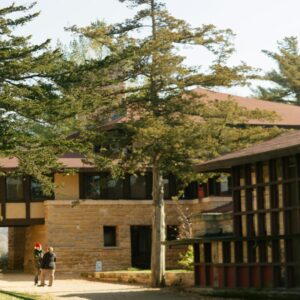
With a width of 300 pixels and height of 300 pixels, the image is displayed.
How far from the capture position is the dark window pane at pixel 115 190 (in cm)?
4250

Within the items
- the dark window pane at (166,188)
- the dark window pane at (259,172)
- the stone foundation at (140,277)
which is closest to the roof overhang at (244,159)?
the dark window pane at (259,172)

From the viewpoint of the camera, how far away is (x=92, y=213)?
42.0m

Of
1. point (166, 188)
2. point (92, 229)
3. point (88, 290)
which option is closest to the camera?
point (88, 290)

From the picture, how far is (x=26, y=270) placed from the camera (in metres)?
44.5

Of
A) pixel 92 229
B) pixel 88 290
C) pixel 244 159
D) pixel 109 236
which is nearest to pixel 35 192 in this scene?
pixel 92 229

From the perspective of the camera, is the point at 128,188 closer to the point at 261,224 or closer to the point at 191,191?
the point at 191,191

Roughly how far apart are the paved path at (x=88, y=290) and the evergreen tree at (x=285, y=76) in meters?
27.8

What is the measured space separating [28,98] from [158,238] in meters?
8.12

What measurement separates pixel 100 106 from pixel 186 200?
13249 millimetres

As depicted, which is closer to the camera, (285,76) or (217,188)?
(217,188)

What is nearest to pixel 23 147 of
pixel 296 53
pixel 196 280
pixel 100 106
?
pixel 100 106

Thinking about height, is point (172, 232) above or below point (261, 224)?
above

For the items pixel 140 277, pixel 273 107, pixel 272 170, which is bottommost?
pixel 140 277

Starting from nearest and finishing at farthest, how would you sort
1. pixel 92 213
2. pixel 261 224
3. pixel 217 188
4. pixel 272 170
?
pixel 272 170 → pixel 261 224 → pixel 217 188 → pixel 92 213
